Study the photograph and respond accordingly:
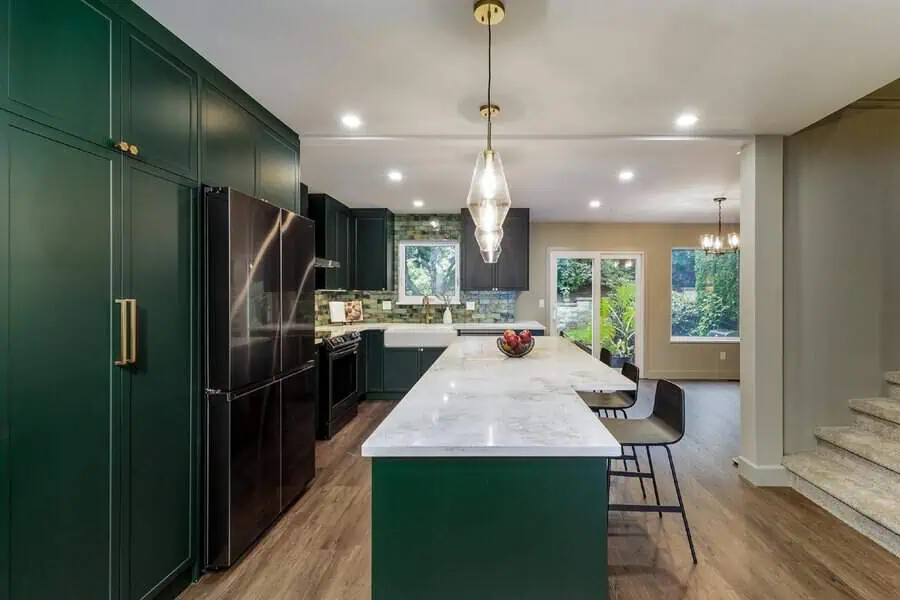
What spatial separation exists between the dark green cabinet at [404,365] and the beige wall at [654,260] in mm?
2398

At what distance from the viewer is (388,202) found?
17.3 ft

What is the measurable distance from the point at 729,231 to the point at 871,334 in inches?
154

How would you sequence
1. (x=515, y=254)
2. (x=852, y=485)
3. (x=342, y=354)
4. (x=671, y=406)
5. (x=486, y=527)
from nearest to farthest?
(x=486, y=527)
(x=671, y=406)
(x=852, y=485)
(x=342, y=354)
(x=515, y=254)

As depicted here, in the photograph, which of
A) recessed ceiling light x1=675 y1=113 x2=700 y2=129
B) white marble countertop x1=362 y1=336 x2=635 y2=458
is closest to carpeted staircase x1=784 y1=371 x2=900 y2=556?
white marble countertop x1=362 y1=336 x2=635 y2=458

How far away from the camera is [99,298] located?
5.00ft

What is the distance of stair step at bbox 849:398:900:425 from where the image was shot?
2848 mm

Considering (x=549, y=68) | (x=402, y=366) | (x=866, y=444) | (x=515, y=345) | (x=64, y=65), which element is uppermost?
(x=549, y=68)

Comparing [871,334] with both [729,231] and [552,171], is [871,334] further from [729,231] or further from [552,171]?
[729,231]

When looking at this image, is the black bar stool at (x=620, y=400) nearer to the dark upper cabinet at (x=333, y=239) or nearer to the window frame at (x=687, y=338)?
the dark upper cabinet at (x=333, y=239)

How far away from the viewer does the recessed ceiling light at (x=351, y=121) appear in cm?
273

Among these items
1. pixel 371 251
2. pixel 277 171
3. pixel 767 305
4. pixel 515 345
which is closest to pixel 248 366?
pixel 277 171

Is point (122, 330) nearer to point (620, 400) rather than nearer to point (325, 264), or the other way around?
point (620, 400)

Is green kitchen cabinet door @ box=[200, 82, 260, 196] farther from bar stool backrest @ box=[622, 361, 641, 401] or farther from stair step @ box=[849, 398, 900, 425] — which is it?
stair step @ box=[849, 398, 900, 425]

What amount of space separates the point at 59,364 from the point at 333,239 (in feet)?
12.2
